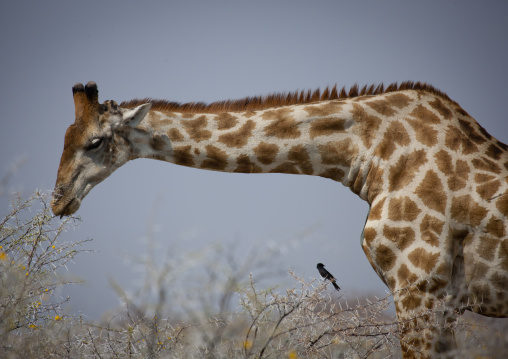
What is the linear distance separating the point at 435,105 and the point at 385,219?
145 cm

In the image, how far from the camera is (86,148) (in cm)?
563

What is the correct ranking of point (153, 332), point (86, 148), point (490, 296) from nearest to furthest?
point (153, 332) → point (490, 296) → point (86, 148)

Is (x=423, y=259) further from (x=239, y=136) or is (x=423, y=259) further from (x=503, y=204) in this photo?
(x=239, y=136)

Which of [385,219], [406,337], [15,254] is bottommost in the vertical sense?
[406,337]

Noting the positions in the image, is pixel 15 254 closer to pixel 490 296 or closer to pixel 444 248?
pixel 444 248

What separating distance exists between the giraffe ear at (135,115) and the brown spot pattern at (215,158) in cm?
76

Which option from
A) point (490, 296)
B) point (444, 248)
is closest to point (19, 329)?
point (444, 248)

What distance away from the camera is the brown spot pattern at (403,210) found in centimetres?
482

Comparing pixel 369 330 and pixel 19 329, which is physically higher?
pixel 19 329

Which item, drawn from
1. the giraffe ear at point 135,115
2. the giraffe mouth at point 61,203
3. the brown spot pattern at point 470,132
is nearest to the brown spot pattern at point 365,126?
the brown spot pattern at point 470,132

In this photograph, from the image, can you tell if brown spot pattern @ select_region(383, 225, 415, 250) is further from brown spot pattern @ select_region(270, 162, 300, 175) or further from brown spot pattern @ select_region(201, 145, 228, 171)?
brown spot pattern @ select_region(201, 145, 228, 171)

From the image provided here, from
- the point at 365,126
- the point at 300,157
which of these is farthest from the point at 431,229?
the point at 300,157

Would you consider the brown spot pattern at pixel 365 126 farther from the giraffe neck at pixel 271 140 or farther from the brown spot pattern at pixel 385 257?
the brown spot pattern at pixel 385 257

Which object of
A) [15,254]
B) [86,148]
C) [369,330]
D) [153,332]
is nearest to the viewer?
[153,332]
